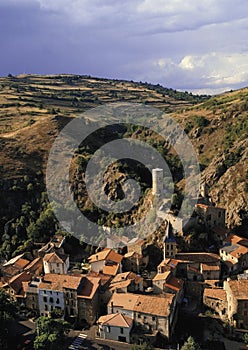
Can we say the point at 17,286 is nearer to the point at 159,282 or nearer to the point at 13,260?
the point at 13,260

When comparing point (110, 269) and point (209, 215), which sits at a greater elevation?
point (209, 215)

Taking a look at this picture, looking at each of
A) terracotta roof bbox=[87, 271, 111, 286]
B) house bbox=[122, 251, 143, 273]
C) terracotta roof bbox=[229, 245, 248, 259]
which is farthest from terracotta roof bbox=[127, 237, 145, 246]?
terracotta roof bbox=[229, 245, 248, 259]

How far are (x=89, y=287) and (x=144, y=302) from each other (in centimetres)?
756

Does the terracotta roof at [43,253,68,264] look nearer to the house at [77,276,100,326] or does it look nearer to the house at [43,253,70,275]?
the house at [43,253,70,275]

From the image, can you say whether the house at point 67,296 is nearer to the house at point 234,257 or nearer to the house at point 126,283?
the house at point 126,283

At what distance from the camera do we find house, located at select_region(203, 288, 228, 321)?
1734 inches

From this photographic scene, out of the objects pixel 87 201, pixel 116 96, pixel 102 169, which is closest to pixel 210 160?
pixel 102 169

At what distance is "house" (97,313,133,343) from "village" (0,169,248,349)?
0.36 feet

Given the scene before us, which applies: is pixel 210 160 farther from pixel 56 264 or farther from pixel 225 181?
pixel 56 264

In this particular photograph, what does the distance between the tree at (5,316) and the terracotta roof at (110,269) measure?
12600 millimetres

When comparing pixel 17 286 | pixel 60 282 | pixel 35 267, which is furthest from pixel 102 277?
pixel 17 286

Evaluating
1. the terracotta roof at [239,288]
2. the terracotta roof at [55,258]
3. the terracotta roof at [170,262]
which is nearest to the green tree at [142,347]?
the terracotta roof at [239,288]

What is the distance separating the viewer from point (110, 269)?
50.8 m

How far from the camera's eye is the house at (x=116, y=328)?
4031 cm
